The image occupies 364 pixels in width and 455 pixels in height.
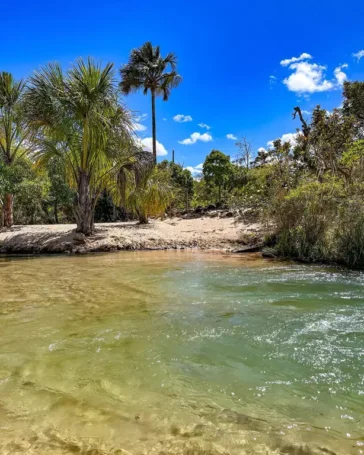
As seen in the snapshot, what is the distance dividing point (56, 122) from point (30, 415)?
40.9 feet

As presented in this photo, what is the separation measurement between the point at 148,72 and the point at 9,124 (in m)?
11.6

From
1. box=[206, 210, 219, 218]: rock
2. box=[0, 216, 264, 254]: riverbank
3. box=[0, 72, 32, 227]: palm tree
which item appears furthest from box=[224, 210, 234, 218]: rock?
box=[0, 72, 32, 227]: palm tree

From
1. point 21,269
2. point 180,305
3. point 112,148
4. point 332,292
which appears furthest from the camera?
point 112,148

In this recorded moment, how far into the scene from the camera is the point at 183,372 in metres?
2.90

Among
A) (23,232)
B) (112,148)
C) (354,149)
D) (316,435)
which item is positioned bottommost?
(316,435)

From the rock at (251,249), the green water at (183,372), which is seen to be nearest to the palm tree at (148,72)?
the rock at (251,249)

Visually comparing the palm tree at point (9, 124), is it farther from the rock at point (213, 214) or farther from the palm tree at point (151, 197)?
the rock at point (213, 214)

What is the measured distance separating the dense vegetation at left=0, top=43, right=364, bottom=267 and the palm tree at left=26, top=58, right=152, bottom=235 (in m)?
0.04

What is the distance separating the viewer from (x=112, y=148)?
1412 centimetres

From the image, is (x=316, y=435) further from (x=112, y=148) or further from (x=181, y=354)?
(x=112, y=148)

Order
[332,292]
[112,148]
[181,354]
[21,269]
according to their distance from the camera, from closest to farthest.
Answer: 1. [181,354]
2. [332,292]
3. [21,269]
4. [112,148]

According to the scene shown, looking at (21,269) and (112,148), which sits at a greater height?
(112,148)

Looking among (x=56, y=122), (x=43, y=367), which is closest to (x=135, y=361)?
(x=43, y=367)

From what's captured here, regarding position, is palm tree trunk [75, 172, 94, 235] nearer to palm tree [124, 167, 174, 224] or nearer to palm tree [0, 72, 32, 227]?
palm tree [124, 167, 174, 224]
